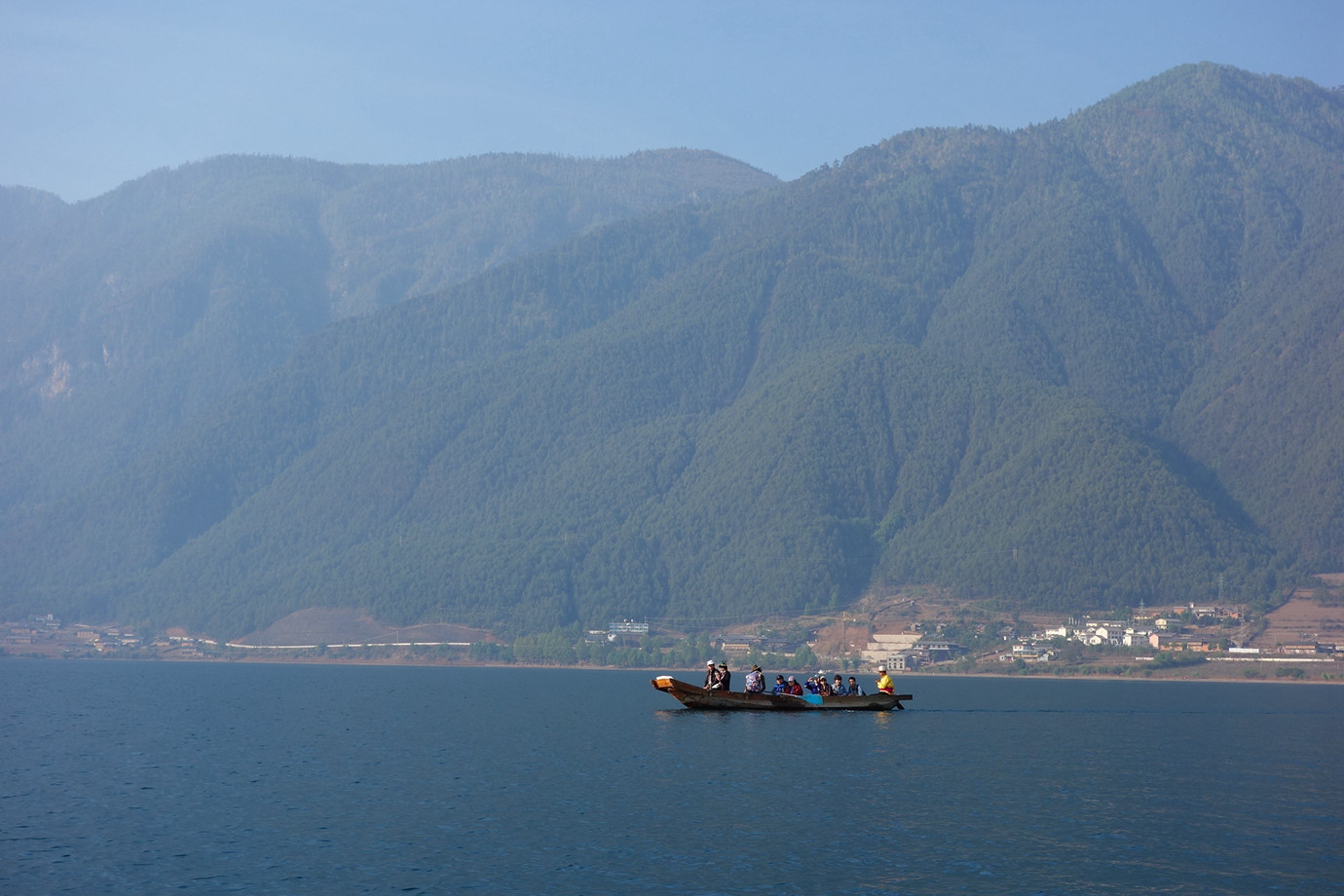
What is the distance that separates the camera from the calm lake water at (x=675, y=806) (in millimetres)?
62562

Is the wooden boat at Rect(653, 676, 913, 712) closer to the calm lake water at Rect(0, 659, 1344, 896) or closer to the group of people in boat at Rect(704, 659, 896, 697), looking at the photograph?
the group of people in boat at Rect(704, 659, 896, 697)

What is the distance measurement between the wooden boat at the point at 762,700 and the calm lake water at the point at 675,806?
87.8 inches

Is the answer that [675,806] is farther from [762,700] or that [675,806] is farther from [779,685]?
[779,685]

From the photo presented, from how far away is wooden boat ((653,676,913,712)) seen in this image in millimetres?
136000

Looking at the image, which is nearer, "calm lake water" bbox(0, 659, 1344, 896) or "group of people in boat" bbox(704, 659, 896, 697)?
"calm lake water" bbox(0, 659, 1344, 896)

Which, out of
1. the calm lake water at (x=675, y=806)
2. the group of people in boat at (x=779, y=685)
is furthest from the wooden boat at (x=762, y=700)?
the calm lake water at (x=675, y=806)

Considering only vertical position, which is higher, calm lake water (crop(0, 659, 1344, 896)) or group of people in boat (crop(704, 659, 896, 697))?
group of people in boat (crop(704, 659, 896, 697))

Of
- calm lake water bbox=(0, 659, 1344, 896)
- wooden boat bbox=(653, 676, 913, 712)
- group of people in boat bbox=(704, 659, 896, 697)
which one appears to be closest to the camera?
calm lake water bbox=(0, 659, 1344, 896)

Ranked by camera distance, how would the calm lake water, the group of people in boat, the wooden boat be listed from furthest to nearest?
the group of people in boat → the wooden boat → the calm lake water

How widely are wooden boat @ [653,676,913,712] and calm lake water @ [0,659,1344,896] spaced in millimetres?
2229

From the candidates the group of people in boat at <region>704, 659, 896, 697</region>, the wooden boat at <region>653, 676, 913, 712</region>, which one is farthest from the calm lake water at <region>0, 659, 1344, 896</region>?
the group of people in boat at <region>704, 659, 896, 697</region>

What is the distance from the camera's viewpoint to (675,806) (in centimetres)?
8044

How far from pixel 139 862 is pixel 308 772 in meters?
31.7

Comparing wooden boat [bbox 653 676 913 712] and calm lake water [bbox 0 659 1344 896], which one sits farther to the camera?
wooden boat [bbox 653 676 913 712]
